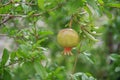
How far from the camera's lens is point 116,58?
8.09 feet

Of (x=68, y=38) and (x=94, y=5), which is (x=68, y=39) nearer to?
(x=68, y=38)

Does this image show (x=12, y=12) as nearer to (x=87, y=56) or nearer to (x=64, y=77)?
(x=64, y=77)

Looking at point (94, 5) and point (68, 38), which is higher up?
point (94, 5)

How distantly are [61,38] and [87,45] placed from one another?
330 millimetres

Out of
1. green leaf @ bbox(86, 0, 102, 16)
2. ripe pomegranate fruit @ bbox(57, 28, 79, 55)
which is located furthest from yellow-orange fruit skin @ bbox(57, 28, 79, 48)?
green leaf @ bbox(86, 0, 102, 16)

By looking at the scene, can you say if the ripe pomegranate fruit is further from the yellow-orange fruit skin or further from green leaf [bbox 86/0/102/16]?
green leaf [bbox 86/0/102/16]

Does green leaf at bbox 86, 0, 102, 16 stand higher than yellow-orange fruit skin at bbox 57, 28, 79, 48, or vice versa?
green leaf at bbox 86, 0, 102, 16

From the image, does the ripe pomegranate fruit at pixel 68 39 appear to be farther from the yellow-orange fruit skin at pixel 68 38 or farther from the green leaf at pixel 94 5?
the green leaf at pixel 94 5

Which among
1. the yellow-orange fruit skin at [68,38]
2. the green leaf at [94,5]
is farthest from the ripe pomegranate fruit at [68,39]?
the green leaf at [94,5]

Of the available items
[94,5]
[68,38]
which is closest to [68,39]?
[68,38]

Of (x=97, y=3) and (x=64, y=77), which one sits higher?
(x=97, y=3)

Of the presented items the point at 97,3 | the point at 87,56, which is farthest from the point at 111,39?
the point at 97,3

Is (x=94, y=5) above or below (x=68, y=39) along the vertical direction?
above

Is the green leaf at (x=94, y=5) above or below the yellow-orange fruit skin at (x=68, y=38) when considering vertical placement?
above
